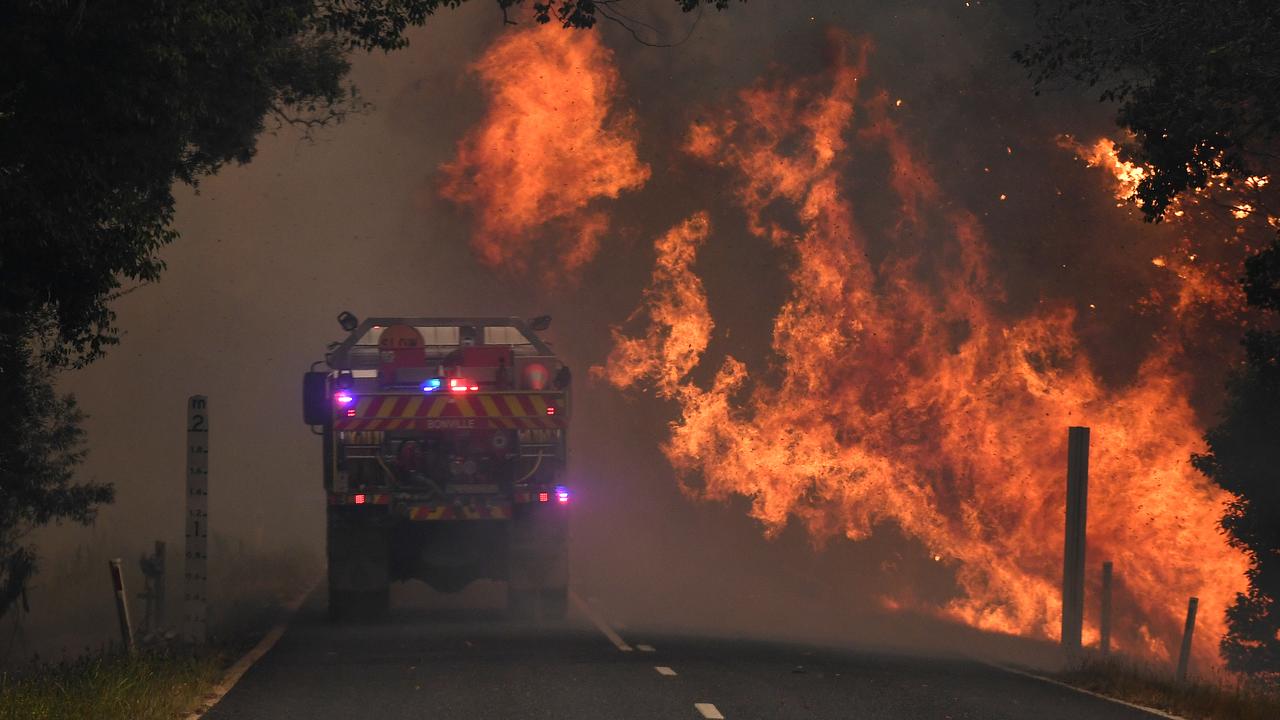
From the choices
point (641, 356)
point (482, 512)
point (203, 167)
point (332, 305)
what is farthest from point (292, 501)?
point (482, 512)

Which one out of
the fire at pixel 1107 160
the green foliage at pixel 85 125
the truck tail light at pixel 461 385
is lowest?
the truck tail light at pixel 461 385

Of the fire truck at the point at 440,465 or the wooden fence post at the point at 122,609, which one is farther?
the fire truck at the point at 440,465

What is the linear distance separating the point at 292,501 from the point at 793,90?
24763mm

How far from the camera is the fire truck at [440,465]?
794 inches

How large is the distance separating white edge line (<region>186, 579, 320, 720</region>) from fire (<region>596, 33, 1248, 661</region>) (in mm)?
14737

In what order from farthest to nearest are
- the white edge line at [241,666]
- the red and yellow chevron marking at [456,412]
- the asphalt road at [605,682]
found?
1. the red and yellow chevron marking at [456,412]
2. the white edge line at [241,666]
3. the asphalt road at [605,682]

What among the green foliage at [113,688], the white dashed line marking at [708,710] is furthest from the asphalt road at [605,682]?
the green foliage at [113,688]

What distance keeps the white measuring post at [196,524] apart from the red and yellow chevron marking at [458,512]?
9.30 ft

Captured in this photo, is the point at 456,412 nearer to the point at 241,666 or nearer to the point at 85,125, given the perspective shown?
the point at 241,666

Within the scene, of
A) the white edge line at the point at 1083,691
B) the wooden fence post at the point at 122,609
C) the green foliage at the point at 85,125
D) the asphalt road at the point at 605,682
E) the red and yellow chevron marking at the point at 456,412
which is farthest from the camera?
the red and yellow chevron marking at the point at 456,412

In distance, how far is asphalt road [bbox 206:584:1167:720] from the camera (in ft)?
42.3

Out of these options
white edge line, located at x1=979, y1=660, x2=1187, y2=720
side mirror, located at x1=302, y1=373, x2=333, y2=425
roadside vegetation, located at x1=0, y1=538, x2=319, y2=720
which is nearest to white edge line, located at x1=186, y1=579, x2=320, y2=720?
roadside vegetation, located at x1=0, y1=538, x2=319, y2=720

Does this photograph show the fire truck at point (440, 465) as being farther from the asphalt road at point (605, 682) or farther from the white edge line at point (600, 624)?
the asphalt road at point (605, 682)

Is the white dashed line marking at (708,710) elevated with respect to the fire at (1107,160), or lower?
lower
